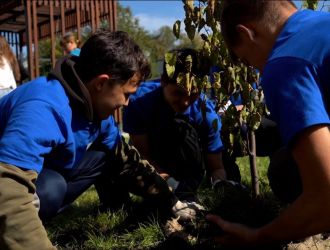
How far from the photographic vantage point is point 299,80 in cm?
130

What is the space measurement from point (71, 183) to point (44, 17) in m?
7.91

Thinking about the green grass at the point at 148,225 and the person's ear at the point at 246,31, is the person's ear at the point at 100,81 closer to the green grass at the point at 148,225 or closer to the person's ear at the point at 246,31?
the green grass at the point at 148,225

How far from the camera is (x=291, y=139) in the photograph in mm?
1315

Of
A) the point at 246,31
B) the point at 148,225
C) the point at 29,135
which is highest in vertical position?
the point at 246,31

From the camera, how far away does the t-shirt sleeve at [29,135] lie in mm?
1718

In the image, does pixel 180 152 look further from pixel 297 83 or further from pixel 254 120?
pixel 297 83

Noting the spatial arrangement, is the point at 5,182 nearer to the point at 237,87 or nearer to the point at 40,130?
the point at 40,130

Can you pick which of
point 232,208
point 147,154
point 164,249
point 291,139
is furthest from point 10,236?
point 147,154

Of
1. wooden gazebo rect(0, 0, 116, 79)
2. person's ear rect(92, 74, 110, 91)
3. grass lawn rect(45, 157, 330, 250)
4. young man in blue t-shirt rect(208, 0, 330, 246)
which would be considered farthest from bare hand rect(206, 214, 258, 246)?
wooden gazebo rect(0, 0, 116, 79)

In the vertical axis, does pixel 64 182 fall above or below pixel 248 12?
below

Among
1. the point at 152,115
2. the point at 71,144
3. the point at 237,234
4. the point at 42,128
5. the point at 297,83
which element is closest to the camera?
the point at 297,83

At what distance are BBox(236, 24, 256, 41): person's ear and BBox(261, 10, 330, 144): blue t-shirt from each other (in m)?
0.11

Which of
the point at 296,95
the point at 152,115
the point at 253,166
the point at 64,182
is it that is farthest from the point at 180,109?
the point at 296,95

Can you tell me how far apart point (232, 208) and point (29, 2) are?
19.8ft
